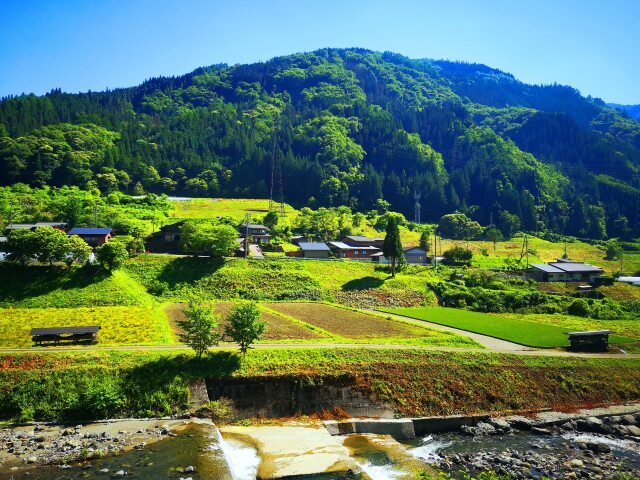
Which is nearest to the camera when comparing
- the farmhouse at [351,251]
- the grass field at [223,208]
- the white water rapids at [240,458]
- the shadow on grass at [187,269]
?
the white water rapids at [240,458]

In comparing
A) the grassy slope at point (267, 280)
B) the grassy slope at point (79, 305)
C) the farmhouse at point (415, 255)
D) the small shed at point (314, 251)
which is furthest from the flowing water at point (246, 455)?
the farmhouse at point (415, 255)

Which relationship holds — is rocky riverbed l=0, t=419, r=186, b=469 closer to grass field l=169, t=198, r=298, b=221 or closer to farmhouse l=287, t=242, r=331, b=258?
farmhouse l=287, t=242, r=331, b=258

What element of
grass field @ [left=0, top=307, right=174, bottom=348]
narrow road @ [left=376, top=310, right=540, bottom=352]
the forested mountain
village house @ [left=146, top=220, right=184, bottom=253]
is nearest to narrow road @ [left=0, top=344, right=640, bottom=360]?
narrow road @ [left=376, top=310, right=540, bottom=352]

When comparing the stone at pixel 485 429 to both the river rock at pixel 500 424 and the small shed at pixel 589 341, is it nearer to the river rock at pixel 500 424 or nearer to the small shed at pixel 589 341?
the river rock at pixel 500 424

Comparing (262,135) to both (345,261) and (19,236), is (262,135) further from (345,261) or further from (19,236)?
(19,236)

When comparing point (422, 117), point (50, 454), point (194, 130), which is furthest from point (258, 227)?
point (422, 117)

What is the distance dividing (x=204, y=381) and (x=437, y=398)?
1553cm

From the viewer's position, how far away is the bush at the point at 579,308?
57.3m

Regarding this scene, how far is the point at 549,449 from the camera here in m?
27.8

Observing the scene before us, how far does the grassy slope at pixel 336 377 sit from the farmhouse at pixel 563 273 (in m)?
35.3

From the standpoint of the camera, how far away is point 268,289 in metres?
57.2

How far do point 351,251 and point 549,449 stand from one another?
177ft

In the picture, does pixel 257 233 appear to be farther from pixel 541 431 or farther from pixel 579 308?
pixel 541 431

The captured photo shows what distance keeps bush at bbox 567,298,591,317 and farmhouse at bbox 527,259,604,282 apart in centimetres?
1510
